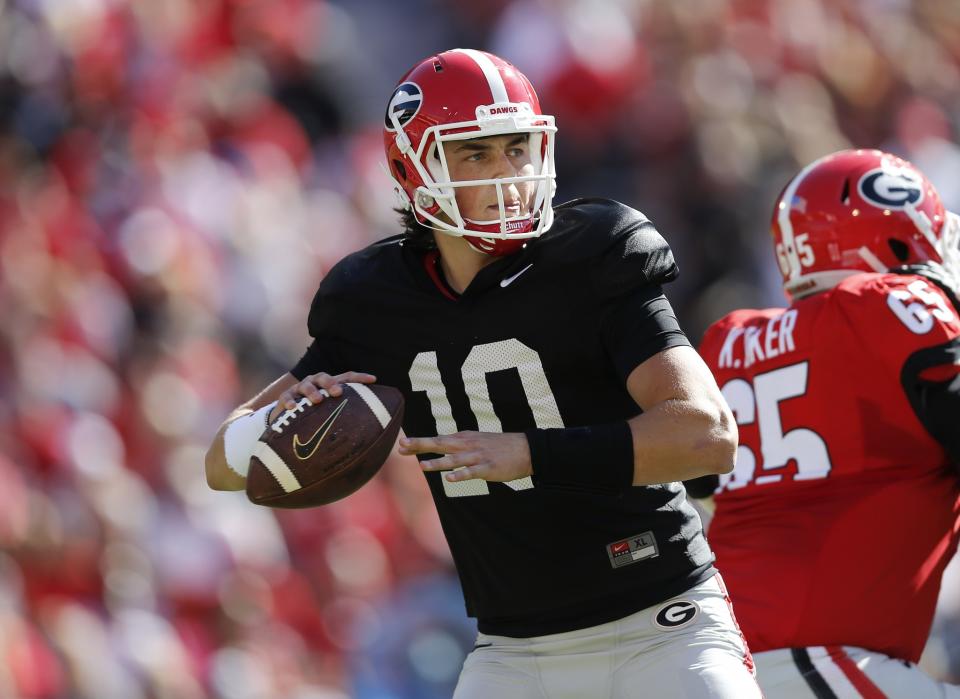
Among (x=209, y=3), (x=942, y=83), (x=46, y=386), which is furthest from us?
(x=942, y=83)

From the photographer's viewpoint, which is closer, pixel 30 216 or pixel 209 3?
pixel 30 216

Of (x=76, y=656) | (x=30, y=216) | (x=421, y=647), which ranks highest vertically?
(x=30, y=216)

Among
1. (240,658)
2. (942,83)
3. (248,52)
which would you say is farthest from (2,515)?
(942,83)

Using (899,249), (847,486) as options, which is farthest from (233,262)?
(847,486)

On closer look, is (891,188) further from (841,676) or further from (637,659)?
(637,659)

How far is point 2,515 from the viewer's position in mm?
5059

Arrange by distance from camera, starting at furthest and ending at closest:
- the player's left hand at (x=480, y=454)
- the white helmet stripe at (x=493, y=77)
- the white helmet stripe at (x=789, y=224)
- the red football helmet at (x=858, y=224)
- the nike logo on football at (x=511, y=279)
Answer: the white helmet stripe at (x=789, y=224) < the red football helmet at (x=858, y=224) < the white helmet stripe at (x=493, y=77) < the nike logo on football at (x=511, y=279) < the player's left hand at (x=480, y=454)

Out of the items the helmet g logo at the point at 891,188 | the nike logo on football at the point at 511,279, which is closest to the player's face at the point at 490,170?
the nike logo on football at the point at 511,279

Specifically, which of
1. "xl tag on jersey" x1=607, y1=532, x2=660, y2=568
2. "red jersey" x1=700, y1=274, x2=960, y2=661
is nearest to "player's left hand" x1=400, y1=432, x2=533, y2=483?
"xl tag on jersey" x1=607, y1=532, x2=660, y2=568

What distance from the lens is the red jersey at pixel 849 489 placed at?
9.92 feet

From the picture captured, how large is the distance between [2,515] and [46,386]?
61 cm

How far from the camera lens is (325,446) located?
255 cm

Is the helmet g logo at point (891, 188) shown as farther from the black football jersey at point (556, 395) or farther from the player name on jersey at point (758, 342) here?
the black football jersey at point (556, 395)

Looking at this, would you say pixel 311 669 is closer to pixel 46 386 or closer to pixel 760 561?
pixel 46 386
